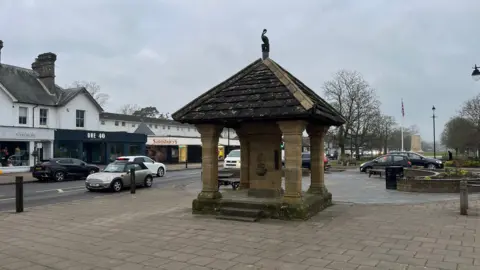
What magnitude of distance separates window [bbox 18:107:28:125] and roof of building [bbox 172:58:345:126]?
27.8 metres

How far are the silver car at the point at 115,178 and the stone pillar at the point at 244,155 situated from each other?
8170mm

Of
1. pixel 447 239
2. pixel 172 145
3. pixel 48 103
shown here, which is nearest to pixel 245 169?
pixel 447 239

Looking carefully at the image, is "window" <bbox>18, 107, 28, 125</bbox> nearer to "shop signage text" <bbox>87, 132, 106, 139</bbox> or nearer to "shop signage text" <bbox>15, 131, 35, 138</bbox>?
"shop signage text" <bbox>15, 131, 35, 138</bbox>

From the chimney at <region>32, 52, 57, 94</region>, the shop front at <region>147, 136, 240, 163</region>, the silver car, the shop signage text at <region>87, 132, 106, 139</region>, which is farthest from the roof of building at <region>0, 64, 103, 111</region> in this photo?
the silver car

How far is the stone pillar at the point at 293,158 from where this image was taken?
9.27m

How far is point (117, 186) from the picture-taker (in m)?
18.3

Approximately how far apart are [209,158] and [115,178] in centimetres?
925

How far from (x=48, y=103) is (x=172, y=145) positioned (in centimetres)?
1773

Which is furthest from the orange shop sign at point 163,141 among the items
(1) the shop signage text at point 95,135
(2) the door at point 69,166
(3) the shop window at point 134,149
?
(2) the door at point 69,166

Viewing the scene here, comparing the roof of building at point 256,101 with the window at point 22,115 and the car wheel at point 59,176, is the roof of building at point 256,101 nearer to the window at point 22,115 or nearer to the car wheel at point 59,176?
the car wheel at point 59,176

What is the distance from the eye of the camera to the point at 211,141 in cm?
1055

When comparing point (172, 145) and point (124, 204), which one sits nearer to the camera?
point (124, 204)

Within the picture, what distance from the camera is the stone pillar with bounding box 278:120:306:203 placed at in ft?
30.4

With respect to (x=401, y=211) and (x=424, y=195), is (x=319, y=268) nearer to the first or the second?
(x=401, y=211)
